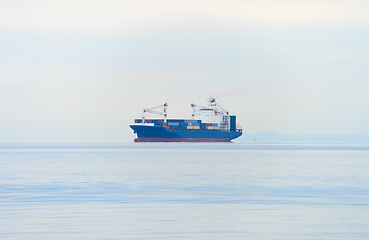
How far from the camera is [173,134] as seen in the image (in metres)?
149

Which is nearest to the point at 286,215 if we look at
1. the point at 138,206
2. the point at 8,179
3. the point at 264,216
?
the point at 264,216

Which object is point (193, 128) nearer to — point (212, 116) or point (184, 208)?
point (212, 116)

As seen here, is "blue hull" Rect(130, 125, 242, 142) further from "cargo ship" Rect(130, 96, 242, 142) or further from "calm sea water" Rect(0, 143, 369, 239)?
"calm sea water" Rect(0, 143, 369, 239)

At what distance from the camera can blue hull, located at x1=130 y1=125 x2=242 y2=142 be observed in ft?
488

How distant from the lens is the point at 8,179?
3481 cm

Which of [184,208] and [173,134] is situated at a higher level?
[173,134]

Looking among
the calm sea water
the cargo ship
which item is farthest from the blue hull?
the calm sea water

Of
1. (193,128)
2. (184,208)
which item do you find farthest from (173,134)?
(184,208)

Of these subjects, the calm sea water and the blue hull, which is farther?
the blue hull

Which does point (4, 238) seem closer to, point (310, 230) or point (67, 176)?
point (310, 230)

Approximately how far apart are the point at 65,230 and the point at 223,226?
15.2 feet

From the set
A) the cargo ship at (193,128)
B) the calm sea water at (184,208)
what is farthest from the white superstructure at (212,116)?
the calm sea water at (184,208)

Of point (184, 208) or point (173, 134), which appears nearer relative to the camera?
point (184, 208)

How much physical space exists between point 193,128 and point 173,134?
22.4 feet
